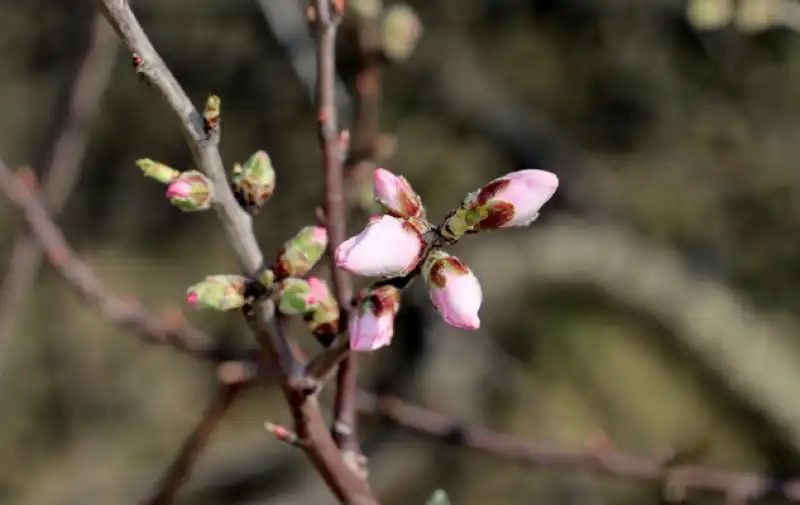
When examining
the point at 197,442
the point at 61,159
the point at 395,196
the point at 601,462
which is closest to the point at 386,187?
the point at 395,196

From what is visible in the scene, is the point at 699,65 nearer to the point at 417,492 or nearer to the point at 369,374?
the point at 369,374

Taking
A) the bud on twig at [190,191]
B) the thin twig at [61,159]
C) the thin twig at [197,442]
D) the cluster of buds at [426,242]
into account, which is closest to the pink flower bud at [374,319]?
the cluster of buds at [426,242]

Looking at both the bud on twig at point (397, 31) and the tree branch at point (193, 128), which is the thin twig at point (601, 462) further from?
the tree branch at point (193, 128)

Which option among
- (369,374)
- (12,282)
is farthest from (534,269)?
(12,282)

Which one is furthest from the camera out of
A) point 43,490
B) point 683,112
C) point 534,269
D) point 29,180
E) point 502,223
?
point 683,112

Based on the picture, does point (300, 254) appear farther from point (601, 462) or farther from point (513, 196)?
point (601, 462)

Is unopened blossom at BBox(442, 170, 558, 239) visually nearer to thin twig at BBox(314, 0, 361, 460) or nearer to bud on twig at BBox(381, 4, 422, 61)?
thin twig at BBox(314, 0, 361, 460)
